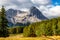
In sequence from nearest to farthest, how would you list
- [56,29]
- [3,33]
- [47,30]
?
[3,33] → [47,30] → [56,29]

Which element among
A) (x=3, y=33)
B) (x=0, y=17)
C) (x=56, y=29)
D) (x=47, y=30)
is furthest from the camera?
(x=56, y=29)

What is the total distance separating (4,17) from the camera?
8275 cm

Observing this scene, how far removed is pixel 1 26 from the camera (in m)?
80.1

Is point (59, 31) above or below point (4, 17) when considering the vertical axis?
below

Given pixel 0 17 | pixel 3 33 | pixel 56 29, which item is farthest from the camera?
pixel 56 29

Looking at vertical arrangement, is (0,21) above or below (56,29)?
above

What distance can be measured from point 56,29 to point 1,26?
94474 millimetres

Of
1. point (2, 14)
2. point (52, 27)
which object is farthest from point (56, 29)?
point (2, 14)

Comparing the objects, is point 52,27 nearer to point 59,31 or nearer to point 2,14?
point 59,31

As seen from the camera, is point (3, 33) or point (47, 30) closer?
point (3, 33)

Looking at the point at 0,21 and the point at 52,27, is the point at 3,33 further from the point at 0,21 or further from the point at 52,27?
the point at 52,27

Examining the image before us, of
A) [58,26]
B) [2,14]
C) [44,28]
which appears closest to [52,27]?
[58,26]

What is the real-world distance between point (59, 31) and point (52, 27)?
15095 millimetres

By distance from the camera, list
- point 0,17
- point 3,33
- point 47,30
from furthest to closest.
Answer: point 47,30 → point 0,17 → point 3,33
